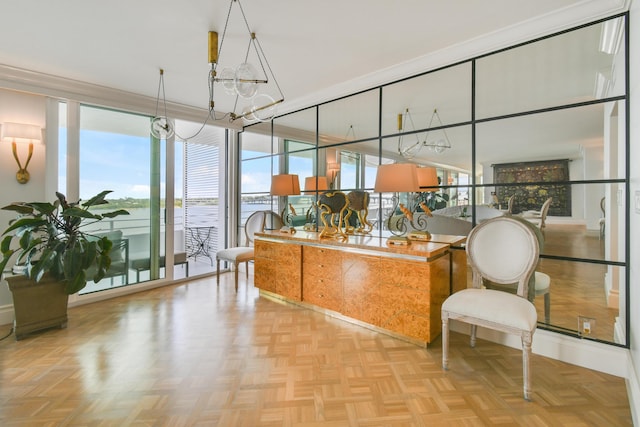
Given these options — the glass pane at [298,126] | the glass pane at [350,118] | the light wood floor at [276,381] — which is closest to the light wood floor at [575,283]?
the light wood floor at [276,381]

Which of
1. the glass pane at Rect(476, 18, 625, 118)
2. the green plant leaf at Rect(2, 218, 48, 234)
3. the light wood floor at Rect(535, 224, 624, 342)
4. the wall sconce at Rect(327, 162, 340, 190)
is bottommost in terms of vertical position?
Result: the light wood floor at Rect(535, 224, 624, 342)

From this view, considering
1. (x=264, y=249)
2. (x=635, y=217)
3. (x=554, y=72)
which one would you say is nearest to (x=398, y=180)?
(x=554, y=72)

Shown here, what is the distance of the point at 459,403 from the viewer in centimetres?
177

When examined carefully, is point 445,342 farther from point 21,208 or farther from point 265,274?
point 21,208

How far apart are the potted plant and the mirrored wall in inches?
119

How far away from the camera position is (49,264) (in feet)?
8.84

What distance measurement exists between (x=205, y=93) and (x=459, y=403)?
412cm

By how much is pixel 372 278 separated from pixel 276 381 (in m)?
1.16

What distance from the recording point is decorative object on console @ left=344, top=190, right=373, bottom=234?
131 inches

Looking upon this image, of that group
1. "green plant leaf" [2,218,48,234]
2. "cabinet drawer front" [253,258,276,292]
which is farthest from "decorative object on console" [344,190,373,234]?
"green plant leaf" [2,218,48,234]

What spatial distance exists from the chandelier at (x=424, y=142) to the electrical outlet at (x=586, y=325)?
170cm

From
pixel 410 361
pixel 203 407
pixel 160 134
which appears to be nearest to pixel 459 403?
pixel 410 361

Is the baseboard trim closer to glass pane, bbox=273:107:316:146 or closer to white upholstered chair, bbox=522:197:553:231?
glass pane, bbox=273:107:316:146

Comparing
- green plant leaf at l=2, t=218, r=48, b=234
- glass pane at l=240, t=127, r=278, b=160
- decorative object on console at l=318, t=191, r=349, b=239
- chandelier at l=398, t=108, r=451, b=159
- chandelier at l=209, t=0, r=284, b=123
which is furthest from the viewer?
glass pane at l=240, t=127, r=278, b=160
